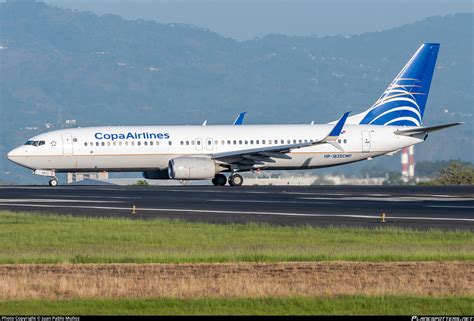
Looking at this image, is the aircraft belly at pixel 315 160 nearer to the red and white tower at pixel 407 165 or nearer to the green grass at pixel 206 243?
the red and white tower at pixel 407 165

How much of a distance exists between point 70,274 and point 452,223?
637 inches

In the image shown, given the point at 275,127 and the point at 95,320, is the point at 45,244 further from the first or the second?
the point at 275,127

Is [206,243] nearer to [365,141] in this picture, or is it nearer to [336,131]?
[336,131]

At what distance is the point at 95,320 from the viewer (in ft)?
59.6

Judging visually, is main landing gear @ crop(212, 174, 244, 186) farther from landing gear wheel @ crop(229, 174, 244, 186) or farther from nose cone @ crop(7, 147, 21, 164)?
nose cone @ crop(7, 147, 21, 164)

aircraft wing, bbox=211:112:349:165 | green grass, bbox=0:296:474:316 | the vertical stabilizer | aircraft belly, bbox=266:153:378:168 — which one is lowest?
green grass, bbox=0:296:474:316

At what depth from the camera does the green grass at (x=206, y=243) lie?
2695cm

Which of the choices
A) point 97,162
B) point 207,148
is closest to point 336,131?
point 207,148

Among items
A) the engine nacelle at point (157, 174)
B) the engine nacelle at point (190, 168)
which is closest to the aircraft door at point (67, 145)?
the engine nacelle at point (157, 174)

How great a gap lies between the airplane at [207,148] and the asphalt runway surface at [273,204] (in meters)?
2.56

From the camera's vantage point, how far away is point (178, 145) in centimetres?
6550

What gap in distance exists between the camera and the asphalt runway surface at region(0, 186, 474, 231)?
128 feet

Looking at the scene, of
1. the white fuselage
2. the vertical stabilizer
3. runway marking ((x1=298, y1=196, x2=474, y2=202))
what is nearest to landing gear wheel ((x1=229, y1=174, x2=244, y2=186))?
the white fuselage

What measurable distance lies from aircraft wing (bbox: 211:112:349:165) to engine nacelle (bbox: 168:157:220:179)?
1.19 metres
